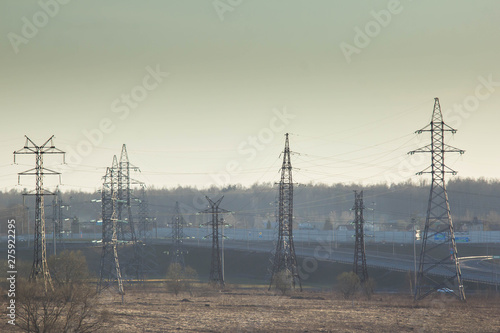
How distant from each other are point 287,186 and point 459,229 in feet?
324

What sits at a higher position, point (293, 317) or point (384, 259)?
point (293, 317)

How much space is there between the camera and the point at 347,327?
35.5 meters

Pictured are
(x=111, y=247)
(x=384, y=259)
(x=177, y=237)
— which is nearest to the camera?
(x=111, y=247)

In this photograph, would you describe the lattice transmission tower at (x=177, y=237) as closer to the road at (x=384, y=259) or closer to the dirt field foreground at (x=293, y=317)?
the road at (x=384, y=259)

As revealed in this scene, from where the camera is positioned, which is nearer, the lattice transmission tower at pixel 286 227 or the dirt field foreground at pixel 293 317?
the dirt field foreground at pixel 293 317

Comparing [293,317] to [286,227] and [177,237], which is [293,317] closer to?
[286,227]

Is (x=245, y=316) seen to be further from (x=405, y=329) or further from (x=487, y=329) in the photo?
(x=487, y=329)

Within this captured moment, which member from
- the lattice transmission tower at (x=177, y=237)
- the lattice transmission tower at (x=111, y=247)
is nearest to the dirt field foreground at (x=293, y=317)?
the lattice transmission tower at (x=111, y=247)

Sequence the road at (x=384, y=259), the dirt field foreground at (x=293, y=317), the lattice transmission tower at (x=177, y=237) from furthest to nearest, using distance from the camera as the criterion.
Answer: the lattice transmission tower at (x=177, y=237)
the road at (x=384, y=259)
the dirt field foreground at (x=293, y=317)

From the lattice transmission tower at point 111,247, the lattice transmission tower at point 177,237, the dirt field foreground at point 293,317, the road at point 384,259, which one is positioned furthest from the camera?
the lattice transmission tower at point 177,237

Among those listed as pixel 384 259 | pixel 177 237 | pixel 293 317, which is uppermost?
pixel 177 237

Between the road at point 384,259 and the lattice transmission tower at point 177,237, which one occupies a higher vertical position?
the lattice transmission tower at point 177,237

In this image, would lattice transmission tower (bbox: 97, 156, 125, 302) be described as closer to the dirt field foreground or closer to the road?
the dirt field foreground

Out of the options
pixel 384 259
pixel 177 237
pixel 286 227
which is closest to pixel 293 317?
pixel 286 227
